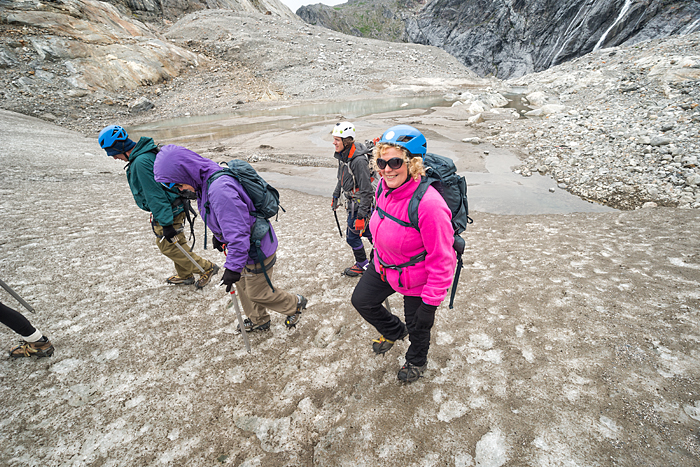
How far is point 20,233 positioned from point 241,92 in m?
38.7

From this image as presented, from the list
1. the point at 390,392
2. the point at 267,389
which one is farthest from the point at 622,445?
the point at 267,389

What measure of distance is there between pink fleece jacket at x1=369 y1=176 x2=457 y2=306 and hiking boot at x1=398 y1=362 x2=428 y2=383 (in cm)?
103

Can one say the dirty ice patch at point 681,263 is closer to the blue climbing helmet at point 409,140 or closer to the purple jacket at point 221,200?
the blue climbing helmet at point 409,140

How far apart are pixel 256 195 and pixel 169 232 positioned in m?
1.97

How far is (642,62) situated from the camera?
23.7 m

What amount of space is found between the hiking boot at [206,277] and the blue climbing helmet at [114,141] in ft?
7.34

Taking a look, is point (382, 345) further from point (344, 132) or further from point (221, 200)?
point (344, 132)

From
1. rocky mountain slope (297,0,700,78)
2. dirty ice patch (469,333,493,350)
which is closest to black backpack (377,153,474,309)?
dirty ice patch (469,333,493,350)

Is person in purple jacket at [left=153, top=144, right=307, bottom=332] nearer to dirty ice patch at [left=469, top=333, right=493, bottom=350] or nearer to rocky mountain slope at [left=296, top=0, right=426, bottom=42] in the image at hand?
dirty ice patch at [left=469, top=333, right=493, bottom=350]

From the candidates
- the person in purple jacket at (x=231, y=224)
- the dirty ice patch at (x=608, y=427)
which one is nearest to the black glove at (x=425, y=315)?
the dirty ice patch at (x=608, y=427)

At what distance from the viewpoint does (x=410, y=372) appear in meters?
3.24

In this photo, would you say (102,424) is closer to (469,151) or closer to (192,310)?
(192,310)

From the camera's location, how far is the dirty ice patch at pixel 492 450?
96.7 inches

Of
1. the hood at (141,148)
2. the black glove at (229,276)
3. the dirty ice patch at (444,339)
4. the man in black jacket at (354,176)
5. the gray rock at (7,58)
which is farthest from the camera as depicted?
the gray rock at (7,58)
